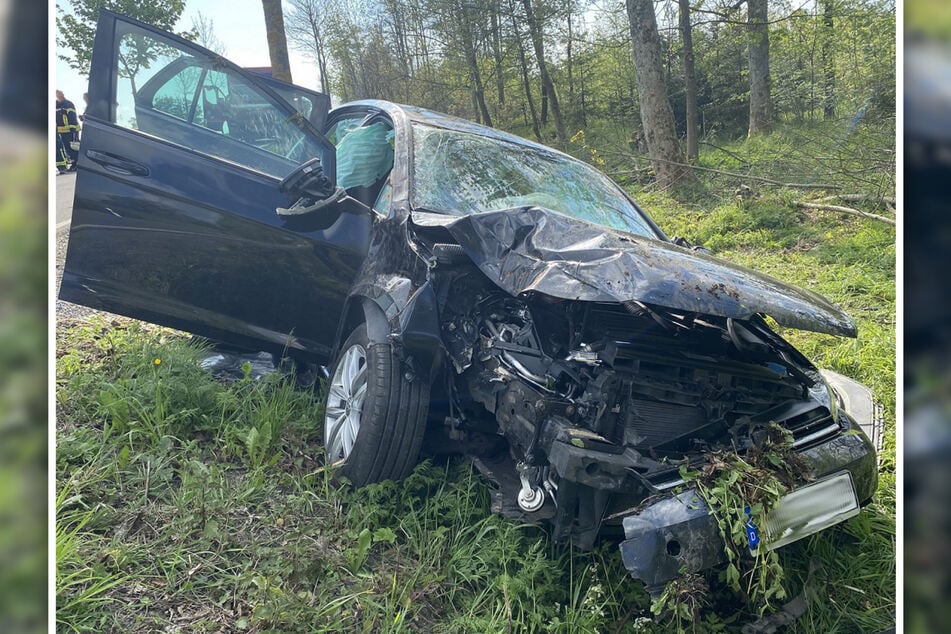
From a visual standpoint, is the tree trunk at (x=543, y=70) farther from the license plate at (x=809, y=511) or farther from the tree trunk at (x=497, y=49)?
the license plate at (x=809, y=511)

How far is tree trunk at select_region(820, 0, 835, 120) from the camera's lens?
19.0 ft

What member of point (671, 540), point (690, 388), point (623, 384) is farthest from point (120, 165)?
point (671, 540)

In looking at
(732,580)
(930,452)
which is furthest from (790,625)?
(930,452)

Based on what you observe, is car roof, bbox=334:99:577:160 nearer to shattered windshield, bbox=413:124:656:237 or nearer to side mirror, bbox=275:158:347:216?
shattered windshield, bbox=413:124:656:237

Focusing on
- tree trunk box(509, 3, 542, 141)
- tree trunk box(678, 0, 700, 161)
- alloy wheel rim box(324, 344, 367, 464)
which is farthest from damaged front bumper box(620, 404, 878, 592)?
tree trunk box(678, 0, 700, 161)

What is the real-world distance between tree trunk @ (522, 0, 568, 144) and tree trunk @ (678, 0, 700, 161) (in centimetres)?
155

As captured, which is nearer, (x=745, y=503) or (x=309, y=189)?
(x=745, y=503)

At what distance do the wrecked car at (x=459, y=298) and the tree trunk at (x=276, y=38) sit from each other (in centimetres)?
14

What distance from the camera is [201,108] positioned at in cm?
294


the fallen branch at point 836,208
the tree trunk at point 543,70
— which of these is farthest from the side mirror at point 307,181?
the tree trunk at point 543,70

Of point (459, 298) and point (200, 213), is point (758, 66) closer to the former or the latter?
point (459, 298)

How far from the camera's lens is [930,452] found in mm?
938

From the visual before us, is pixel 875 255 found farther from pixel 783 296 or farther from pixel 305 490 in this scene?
pixel 305 490

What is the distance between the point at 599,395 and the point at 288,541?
1203 millimetres
